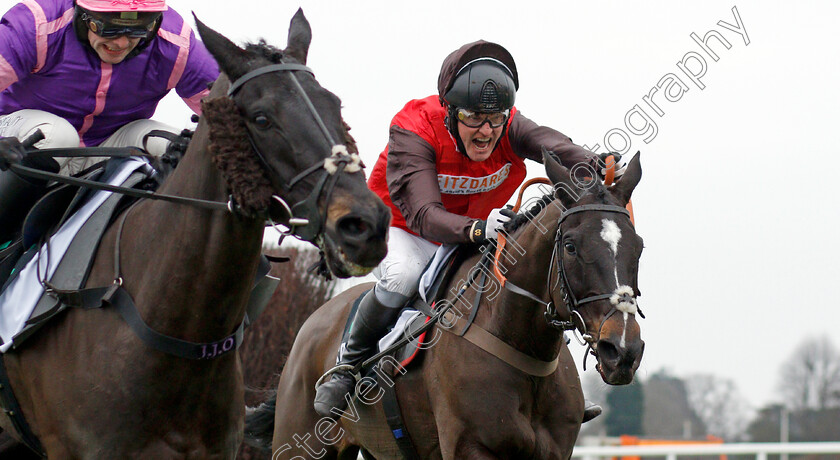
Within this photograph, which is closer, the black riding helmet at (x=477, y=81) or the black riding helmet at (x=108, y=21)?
the black riding helmet at (x=108, y=21)

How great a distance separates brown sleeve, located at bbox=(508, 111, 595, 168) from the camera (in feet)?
19.9

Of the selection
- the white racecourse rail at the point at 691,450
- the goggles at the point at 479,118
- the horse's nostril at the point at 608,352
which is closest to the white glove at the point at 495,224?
the goggles at the point at 479,118

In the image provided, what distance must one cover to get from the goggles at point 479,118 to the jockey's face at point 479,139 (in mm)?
23

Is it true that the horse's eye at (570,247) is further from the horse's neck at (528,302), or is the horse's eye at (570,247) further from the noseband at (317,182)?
the noseband at (317,182)

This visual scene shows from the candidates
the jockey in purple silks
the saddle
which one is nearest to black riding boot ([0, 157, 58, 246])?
the jockey in purple silks

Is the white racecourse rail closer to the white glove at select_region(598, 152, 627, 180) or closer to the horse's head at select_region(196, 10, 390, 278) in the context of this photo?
the white glove at select_region(598, 152, 627, 180)

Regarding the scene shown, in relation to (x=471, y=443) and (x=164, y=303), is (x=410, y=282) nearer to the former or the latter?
(x=471, y=443)

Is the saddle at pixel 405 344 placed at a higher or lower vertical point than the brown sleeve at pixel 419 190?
lower

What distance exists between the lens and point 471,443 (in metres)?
5.45

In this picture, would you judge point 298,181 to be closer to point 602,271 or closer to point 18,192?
point 18,192

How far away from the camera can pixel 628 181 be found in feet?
17.8

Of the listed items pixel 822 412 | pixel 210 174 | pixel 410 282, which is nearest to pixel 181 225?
pixel 210 174

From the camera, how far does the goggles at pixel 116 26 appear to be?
4334mm

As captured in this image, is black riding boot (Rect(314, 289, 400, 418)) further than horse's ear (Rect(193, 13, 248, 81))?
Yes
